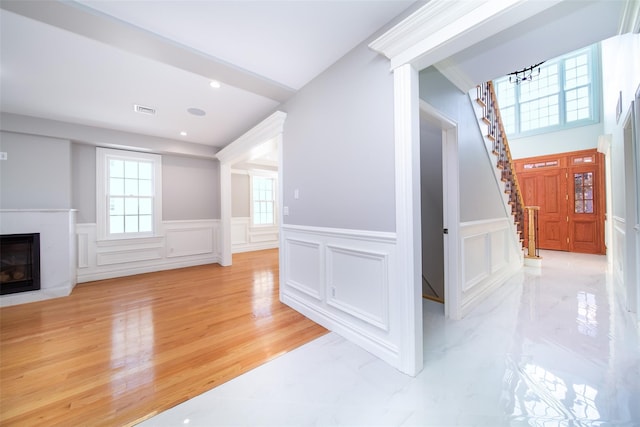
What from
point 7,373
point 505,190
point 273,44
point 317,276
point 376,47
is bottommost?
point 7,373

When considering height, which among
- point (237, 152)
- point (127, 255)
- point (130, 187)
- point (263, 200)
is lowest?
point (127, 255)

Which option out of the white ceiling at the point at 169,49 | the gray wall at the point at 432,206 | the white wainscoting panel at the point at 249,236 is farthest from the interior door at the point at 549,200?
the white wainscoting panel at the point at 249,236

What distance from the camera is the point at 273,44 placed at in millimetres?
1938

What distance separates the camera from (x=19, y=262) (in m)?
3.22

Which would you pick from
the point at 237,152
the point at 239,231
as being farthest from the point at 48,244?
the point at 239,231

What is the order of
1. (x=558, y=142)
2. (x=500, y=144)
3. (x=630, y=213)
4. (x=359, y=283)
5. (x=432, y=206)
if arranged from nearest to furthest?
(x=359, y=283) → (x=630, y=213) → (x=432, y=206) → (x=500, y=144) → (x=558, y=142)

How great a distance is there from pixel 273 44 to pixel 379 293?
2172 mm

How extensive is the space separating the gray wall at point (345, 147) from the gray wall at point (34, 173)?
11.9 ft

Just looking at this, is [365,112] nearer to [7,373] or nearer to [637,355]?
[637,355]

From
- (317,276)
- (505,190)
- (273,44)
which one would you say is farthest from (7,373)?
(505,190)

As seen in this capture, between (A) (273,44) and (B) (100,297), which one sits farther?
(B) (100,297)

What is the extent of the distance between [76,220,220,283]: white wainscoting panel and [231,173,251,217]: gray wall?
45.8 inches

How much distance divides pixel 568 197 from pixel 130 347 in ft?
27.8

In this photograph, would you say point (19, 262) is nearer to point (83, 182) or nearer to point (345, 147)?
point (83, 182)
